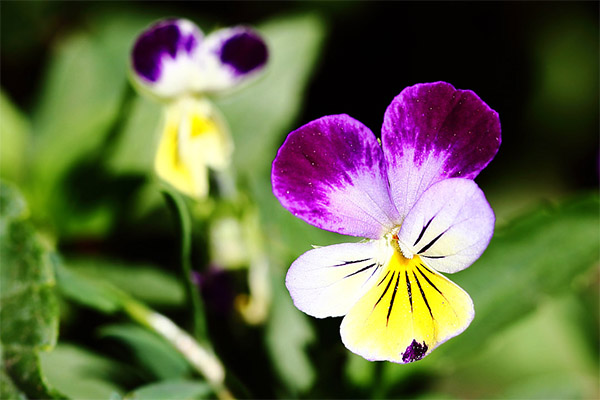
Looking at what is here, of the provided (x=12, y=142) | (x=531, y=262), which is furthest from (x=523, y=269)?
(x=12, y=142)

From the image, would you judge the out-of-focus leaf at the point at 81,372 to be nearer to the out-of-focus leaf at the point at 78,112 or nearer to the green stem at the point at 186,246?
the green stem at the point at 186,246

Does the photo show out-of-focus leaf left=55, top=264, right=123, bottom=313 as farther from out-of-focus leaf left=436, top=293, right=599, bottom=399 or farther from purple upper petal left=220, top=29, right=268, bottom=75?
out-of-focus leaf left=436, top=293, right=599, bottom=399

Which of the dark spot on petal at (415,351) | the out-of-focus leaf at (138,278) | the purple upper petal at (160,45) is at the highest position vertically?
the purple upper petal at (160,45)

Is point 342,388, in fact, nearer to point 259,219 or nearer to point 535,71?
point 259,219

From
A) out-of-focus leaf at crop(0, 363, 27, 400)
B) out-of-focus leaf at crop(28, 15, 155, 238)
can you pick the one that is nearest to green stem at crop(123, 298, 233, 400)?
out-of-focus leaf at crop(0, 363, 27, 400)

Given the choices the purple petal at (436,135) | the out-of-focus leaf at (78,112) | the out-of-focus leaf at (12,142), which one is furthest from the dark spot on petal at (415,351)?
the out-of-focus leaf at (12,142)

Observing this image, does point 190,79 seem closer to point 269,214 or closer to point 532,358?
point 269,214
